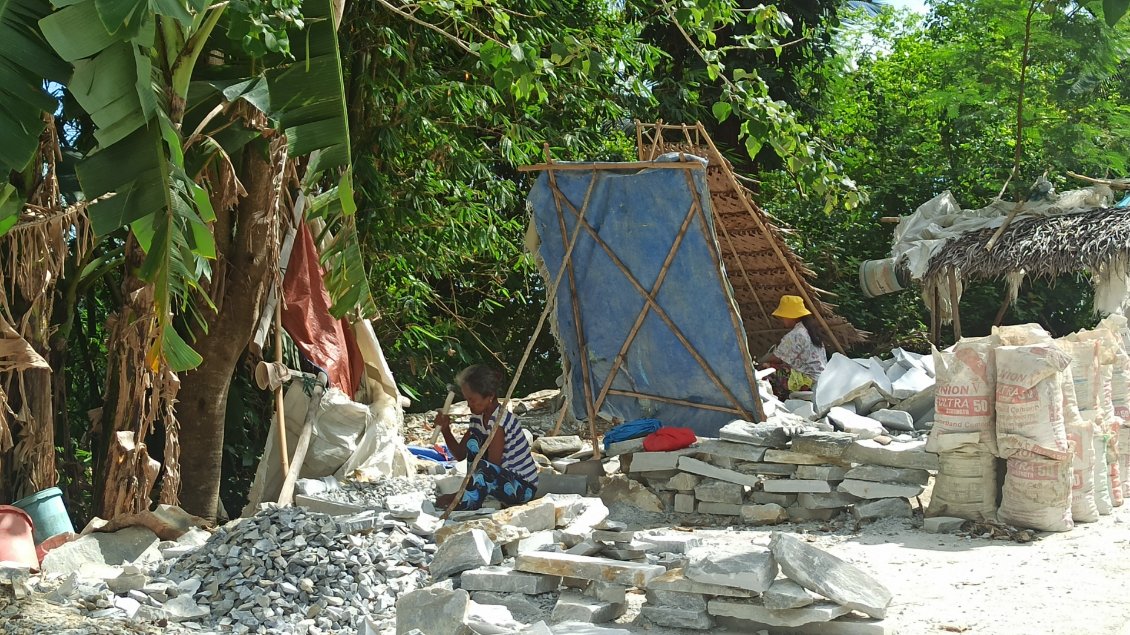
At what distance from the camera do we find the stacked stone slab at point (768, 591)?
4.13 m

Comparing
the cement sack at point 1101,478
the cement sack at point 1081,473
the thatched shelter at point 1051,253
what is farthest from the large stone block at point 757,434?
the thatched shelter at point 1051,253

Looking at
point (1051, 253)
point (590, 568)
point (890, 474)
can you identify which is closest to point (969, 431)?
point (890, 474)

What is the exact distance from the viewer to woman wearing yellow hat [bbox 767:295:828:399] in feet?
28.9

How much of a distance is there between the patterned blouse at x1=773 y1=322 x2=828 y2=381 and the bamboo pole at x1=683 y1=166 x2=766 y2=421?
5.73 ft

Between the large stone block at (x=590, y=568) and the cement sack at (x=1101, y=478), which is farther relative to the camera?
the cement sack at (x=1101, y=478)

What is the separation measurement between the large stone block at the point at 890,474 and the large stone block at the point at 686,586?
92.4 inches

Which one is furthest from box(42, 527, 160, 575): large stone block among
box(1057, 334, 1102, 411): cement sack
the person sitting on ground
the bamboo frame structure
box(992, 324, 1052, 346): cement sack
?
box(1057, 334, 1102, 411): cement sack

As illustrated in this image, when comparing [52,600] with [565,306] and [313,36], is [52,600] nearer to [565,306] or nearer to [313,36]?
[313,36]

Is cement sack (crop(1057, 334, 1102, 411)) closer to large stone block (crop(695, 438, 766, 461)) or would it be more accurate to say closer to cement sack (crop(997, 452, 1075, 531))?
cement sack (crop(997, 452, 1075, 531))

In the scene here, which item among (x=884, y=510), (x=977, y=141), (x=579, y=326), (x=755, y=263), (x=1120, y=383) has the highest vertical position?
(x=977, y=141)

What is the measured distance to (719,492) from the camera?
6.86 meters

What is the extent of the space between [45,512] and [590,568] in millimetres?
3162

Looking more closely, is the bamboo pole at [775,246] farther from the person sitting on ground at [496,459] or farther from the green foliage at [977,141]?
the green foliage at [977,141]

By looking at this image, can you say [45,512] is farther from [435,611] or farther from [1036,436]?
[1036,436]
